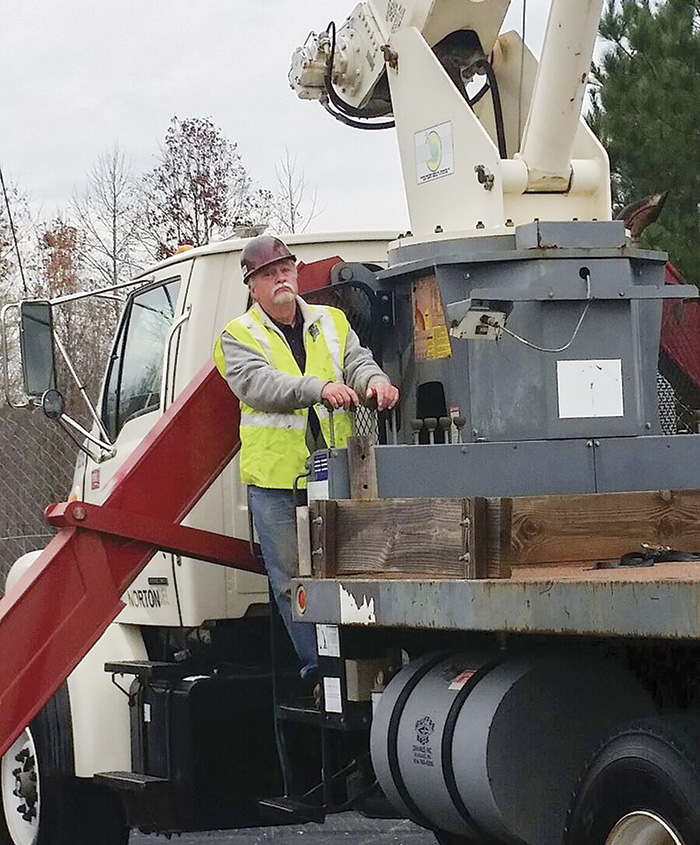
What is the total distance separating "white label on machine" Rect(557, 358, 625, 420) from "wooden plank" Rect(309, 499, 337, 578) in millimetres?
1150

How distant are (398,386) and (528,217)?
2.65 ft

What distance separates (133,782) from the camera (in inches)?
259

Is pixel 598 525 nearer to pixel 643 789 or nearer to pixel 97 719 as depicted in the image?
pixel 643 789

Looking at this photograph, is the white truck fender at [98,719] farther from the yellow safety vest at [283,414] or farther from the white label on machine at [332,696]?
the white label on machine at [332,696]

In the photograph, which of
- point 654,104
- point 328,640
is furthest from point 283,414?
point 654,104

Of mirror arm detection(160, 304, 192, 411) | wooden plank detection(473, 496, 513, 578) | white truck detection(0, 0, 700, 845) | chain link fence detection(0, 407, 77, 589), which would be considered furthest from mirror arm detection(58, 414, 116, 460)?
chain link fence detection(0, 407, 77, 589)

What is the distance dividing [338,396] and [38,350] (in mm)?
1634

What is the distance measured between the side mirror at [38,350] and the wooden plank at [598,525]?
8.82 ft

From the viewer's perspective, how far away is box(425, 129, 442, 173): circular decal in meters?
6.43

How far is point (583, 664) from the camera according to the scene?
4355mm

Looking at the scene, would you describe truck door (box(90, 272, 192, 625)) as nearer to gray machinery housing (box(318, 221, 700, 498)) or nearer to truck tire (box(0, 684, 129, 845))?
truck tire (box(0, 684, 129, 845))

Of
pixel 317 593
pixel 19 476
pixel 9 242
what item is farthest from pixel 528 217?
pixel 9 242

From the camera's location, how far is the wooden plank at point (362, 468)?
201 inches

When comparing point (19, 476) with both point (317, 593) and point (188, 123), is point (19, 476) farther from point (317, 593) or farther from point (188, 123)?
point (188, 123)
